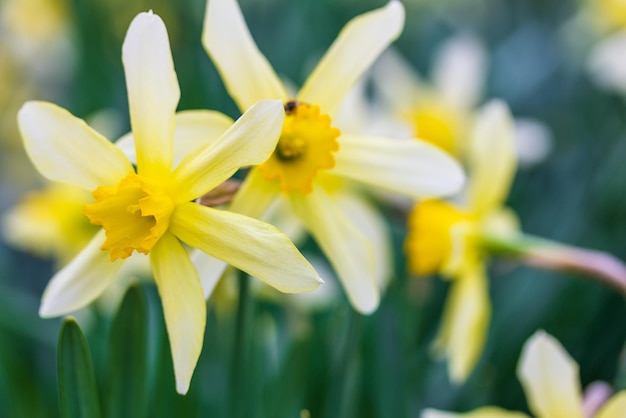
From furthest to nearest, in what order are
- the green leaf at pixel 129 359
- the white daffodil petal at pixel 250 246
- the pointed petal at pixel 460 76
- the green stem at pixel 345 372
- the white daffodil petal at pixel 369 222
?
the pointed petal at pixel 460 76, the white daffodil petal at pixel 369 222, the green stem at pixel 345 372, the green leaf at pixel 129 359, the white daffodil petal at pixel 250 246

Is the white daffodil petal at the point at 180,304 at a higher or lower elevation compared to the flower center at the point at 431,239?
lower

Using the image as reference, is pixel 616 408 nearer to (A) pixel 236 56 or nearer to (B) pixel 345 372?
(B) pixel 345 372

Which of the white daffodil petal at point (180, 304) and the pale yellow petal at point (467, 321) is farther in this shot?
the pale yellow petal at point (467, 321)

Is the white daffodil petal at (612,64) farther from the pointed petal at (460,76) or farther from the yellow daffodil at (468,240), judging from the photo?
the yellow daffodil at (468,240)

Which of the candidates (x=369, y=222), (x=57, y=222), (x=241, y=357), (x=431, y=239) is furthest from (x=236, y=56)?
(x=57, y=222)

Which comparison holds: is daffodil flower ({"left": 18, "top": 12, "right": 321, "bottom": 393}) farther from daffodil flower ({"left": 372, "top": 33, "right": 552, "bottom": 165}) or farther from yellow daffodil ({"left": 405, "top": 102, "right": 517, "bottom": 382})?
daffodil flower ({"left": 372, "top": 33, "right": 552, "bottom": 165})

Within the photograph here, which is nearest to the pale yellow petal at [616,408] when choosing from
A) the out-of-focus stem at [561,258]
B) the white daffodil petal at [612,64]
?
the out-of-focus stem at [561,258]

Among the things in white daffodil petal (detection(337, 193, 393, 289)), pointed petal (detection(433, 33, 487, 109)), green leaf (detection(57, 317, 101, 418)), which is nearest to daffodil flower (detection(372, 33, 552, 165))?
pointed petal (detection(433, 33, 487, 109))
